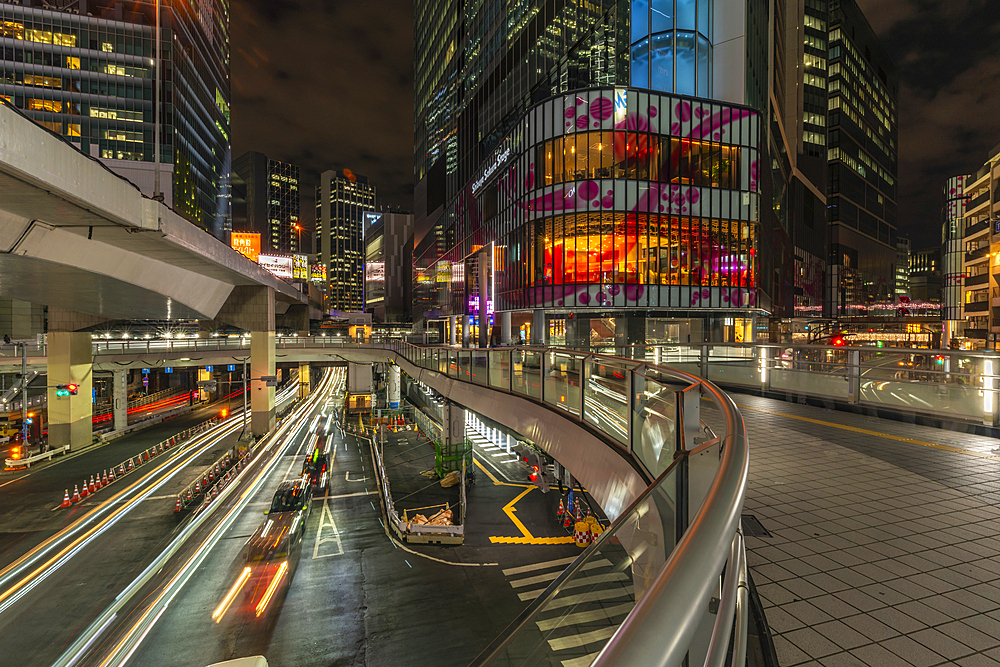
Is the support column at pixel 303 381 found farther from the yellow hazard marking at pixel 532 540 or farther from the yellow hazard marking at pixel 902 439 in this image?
the yellow hazard marking at pixel 902 439

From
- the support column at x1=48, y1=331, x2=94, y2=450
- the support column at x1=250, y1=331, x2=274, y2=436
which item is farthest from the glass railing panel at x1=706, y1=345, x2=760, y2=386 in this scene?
the support column at x1=48, y1=331, x2=94, y2=450

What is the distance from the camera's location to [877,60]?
116 metres

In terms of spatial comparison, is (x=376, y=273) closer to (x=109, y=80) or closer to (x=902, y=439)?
Answer: (x=109, y=80)

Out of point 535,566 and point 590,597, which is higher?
point 590,597

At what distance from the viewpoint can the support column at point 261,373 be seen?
110 ft

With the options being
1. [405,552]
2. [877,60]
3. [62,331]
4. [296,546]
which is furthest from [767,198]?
[877,60]

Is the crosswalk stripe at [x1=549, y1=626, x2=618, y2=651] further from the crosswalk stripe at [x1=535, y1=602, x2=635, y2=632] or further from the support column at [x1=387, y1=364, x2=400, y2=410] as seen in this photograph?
the support column at [x1=387, y1=364, x2=400, y2=410]

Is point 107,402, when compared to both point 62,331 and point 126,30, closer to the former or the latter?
point 62,331

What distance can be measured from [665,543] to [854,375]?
38.5 ft

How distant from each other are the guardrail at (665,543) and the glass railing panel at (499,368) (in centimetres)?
581

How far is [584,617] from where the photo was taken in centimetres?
178

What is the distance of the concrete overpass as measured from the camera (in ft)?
33.0

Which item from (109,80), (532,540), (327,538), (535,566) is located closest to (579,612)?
(535,566)

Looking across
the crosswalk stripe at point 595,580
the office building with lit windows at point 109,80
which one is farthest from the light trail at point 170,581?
the office building with lit windows at point 109,80
